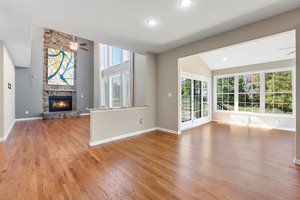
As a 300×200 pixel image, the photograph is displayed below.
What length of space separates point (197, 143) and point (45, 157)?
319 centimetres

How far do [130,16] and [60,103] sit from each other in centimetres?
753

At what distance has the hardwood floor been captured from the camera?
1723 millimetres

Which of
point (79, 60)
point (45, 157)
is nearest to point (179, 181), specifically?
point (45, 157)

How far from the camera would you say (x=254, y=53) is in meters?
4.80

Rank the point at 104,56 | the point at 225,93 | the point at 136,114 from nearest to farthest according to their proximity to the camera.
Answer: the point at 136,114
the point at 225,93
the point at 104,56

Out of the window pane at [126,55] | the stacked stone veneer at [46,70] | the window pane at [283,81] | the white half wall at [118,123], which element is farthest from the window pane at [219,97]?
the stacked stone veneer at [46,70]


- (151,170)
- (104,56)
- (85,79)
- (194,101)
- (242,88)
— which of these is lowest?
(151,170)

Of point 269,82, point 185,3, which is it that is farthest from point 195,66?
point 185,3

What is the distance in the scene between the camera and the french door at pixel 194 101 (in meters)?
4.89

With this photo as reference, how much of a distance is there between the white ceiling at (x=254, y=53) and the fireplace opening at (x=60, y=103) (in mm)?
7490

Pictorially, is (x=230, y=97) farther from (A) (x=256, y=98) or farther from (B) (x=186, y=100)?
(B) (x=186, y=100)

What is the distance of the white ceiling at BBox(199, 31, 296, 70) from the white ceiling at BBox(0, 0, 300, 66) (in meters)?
1.06

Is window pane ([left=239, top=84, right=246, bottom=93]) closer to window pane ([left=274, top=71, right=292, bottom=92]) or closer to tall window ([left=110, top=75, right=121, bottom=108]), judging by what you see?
window pane ([left=274, top=71, right=292, bottom=92])

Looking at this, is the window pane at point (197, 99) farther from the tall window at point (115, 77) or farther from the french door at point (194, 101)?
the tall window at point (115, 77)
